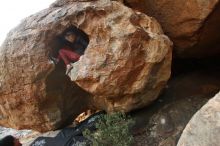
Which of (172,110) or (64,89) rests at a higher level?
(64,89)

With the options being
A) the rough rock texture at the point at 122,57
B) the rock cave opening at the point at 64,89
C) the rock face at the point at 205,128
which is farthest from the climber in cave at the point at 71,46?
the rock face at the point at 205,128

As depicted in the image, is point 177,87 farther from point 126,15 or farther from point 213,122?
point 213,122

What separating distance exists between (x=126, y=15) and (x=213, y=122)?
5.32 metres

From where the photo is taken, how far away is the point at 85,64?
9.03 metres

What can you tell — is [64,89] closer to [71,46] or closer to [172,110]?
[71,46]

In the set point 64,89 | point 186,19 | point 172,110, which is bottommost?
point 172,110

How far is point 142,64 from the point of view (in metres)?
9.14

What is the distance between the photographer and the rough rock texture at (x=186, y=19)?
1030cm

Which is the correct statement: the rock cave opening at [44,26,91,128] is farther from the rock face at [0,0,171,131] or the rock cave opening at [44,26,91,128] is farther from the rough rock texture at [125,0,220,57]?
the rough rock texture at [125,0,220,57]

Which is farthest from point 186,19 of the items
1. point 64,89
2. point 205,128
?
point 205,128

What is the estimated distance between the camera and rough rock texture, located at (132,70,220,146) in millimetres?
9289

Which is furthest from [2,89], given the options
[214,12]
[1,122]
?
[214,12]

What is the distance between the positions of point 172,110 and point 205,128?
5.50m

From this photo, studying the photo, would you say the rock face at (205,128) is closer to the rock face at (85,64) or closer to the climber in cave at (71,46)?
the rock face at (85,64)
